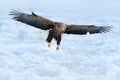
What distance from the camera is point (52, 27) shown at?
67.1ft

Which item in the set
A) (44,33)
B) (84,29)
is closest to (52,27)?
(44,33)

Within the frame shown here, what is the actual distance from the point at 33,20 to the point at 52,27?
87cm

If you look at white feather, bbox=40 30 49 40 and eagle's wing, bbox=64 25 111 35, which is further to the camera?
eagle's wing, bbox=64 25 111 35

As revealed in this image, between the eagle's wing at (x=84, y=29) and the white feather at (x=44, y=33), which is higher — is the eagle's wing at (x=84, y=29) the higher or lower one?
the higher one

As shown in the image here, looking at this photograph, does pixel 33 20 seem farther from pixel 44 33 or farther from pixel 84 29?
pixel 84 29

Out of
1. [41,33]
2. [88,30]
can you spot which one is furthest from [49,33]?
[88,30]

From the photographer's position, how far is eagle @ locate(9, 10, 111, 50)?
795 inches

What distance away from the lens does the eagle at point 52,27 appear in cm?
2020

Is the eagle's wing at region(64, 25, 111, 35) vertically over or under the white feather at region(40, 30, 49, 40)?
over

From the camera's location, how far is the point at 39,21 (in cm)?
2069

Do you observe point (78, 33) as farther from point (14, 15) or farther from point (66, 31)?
point (14, 15)

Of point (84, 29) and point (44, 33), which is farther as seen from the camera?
point (84, 29)

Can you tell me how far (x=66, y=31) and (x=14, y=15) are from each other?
1.83 meters

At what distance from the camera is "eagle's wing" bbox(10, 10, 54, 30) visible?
20.5 metres
